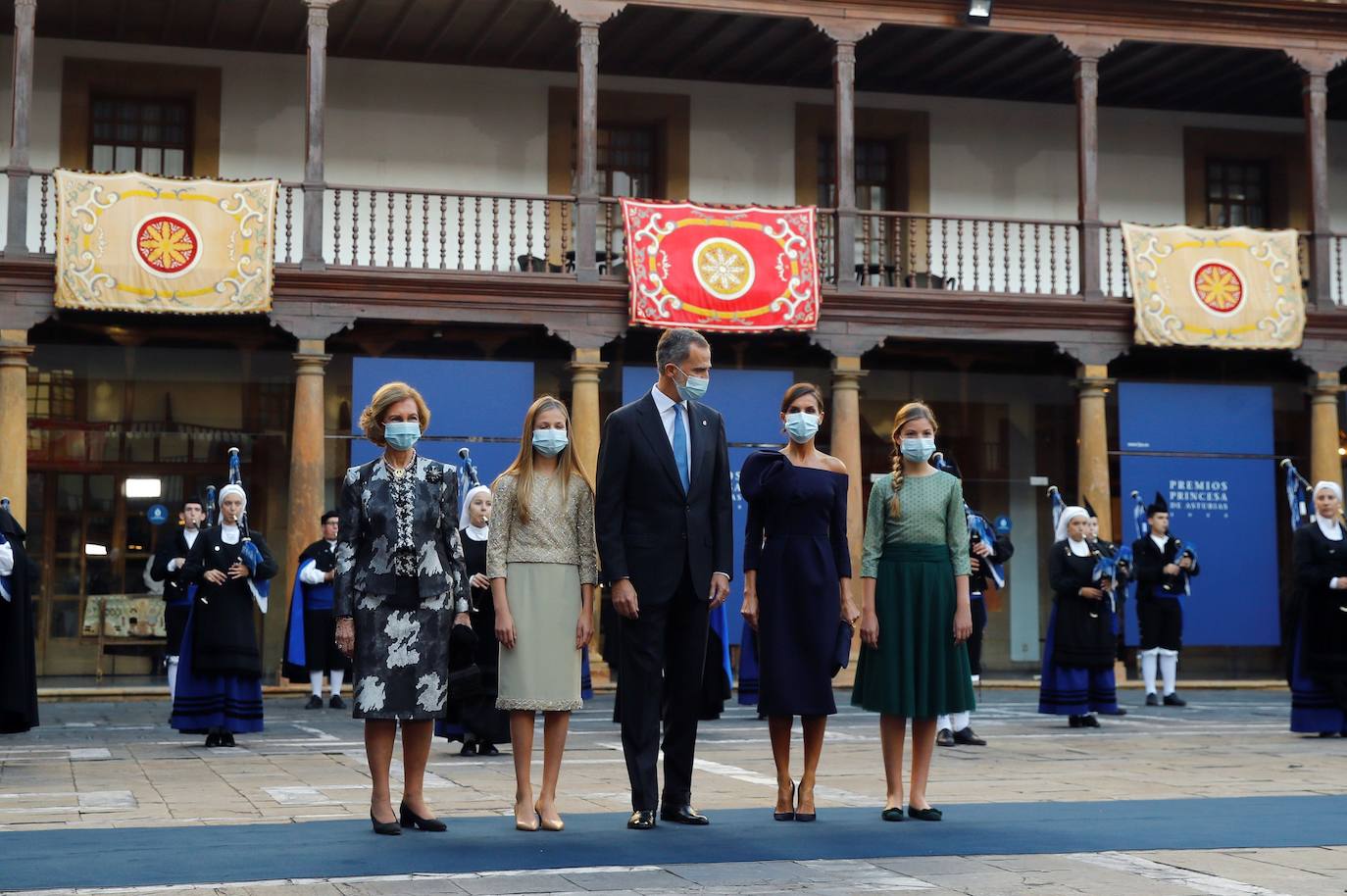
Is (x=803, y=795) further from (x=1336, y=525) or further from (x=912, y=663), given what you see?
(x=1336, y=525)

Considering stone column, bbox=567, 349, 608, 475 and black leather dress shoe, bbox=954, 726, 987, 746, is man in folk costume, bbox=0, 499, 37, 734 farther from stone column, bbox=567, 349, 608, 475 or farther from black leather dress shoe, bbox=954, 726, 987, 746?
stone column, bbox=567, 349, 608, 475

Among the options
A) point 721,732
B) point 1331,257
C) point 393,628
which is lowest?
point 721,732

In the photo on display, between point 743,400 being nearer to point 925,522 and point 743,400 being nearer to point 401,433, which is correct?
point 925,522

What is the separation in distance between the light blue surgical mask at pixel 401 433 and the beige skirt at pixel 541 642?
24.2 inches

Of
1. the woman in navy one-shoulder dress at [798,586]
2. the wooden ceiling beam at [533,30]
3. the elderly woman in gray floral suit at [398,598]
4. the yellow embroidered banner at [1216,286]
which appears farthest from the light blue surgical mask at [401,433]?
the yellow embroidered banner at [1216,286]

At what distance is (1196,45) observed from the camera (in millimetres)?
19828

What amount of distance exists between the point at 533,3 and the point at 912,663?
504 inches

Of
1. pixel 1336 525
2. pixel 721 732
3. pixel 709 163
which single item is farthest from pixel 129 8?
pixel 1336 525

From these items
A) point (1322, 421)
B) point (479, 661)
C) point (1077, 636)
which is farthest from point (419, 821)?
point (1322, 421)

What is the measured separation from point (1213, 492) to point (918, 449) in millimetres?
13111

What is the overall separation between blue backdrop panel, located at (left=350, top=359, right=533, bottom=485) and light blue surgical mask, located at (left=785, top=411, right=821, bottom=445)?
1080cm

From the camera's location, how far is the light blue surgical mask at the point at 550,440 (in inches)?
274

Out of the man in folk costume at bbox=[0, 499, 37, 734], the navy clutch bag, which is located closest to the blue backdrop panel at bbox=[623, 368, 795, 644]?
the man in folk costume at bbox=[0, 499, 37, 734]

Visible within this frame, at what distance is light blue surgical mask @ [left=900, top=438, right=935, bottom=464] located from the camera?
24.3 feet
